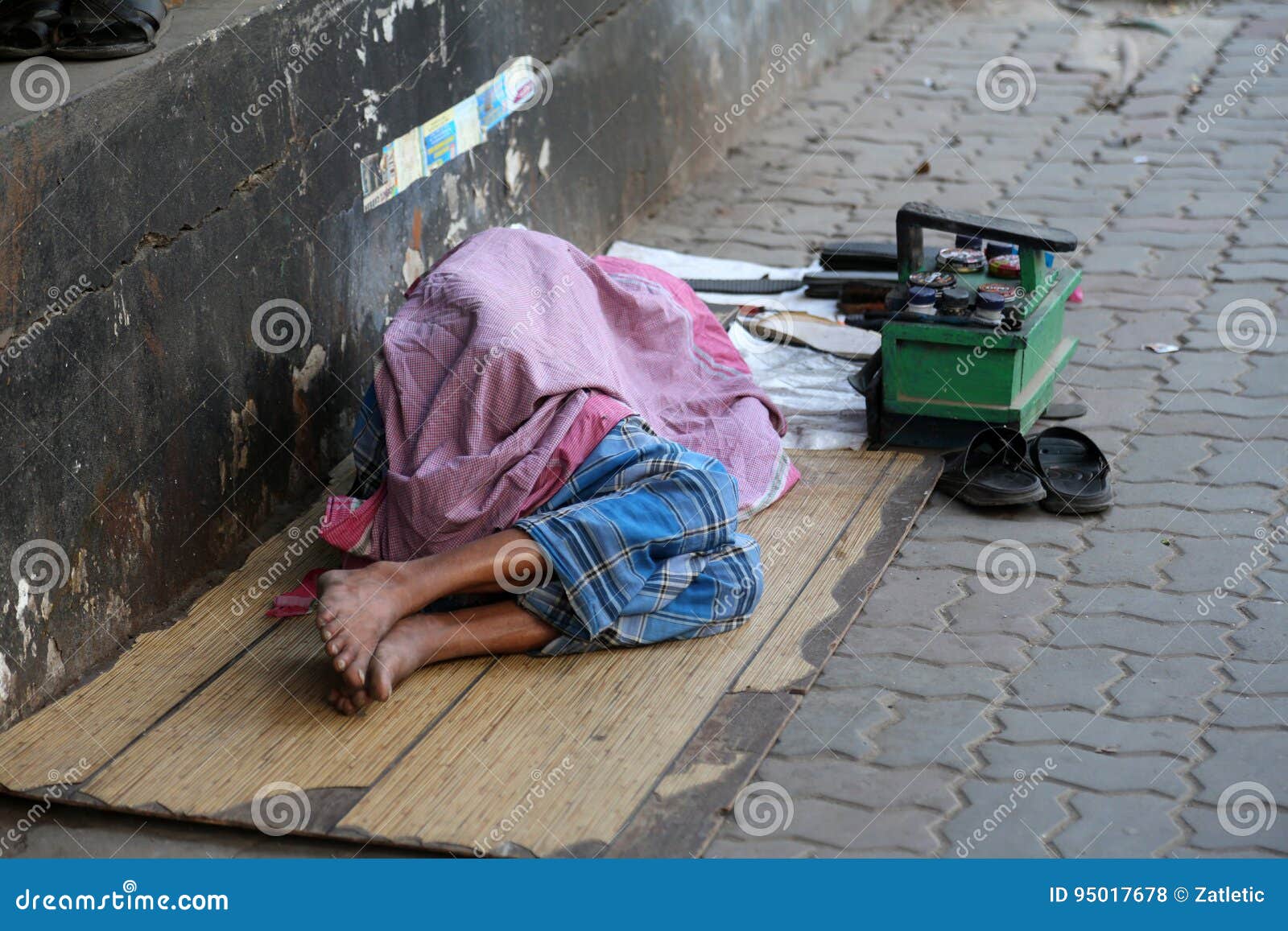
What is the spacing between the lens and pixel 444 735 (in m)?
2.92

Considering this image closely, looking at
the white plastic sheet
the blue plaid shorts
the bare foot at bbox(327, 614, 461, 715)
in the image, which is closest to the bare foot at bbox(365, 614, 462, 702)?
the bare foot at bbox(327, 614, 461, 715)

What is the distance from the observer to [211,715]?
2.99 m

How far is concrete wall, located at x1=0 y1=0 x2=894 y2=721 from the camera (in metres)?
2.93

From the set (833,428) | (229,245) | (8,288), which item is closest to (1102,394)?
(833,428)

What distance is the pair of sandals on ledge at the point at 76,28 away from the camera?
3.17m

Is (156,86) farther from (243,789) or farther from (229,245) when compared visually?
(243,789)

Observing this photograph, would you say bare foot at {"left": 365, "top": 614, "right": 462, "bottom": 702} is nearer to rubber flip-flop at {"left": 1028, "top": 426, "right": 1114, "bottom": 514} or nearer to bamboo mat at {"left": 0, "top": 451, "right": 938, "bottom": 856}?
bamboo mat at {"left": 0, "top": 451, "right": 938, "bottom": 856}

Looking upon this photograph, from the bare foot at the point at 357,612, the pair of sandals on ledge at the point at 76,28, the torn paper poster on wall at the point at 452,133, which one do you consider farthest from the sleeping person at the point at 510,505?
the pair of sandals on ledge at the point at 76,28

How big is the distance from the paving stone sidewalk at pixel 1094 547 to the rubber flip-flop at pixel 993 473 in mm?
60

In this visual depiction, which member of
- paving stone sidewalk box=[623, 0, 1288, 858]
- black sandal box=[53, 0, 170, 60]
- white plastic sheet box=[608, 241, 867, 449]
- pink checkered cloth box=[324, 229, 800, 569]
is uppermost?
black sandal box=[53, 0, 170, 60]

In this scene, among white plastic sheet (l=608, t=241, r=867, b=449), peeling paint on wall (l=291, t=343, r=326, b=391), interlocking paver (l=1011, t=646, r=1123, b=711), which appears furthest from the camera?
white plastic sheet (l=608, t=241, r=867, b=449)

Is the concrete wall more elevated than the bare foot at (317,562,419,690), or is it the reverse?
the concrete wall

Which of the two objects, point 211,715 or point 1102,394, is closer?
point 211,715

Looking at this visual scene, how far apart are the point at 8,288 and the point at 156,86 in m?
0.63
